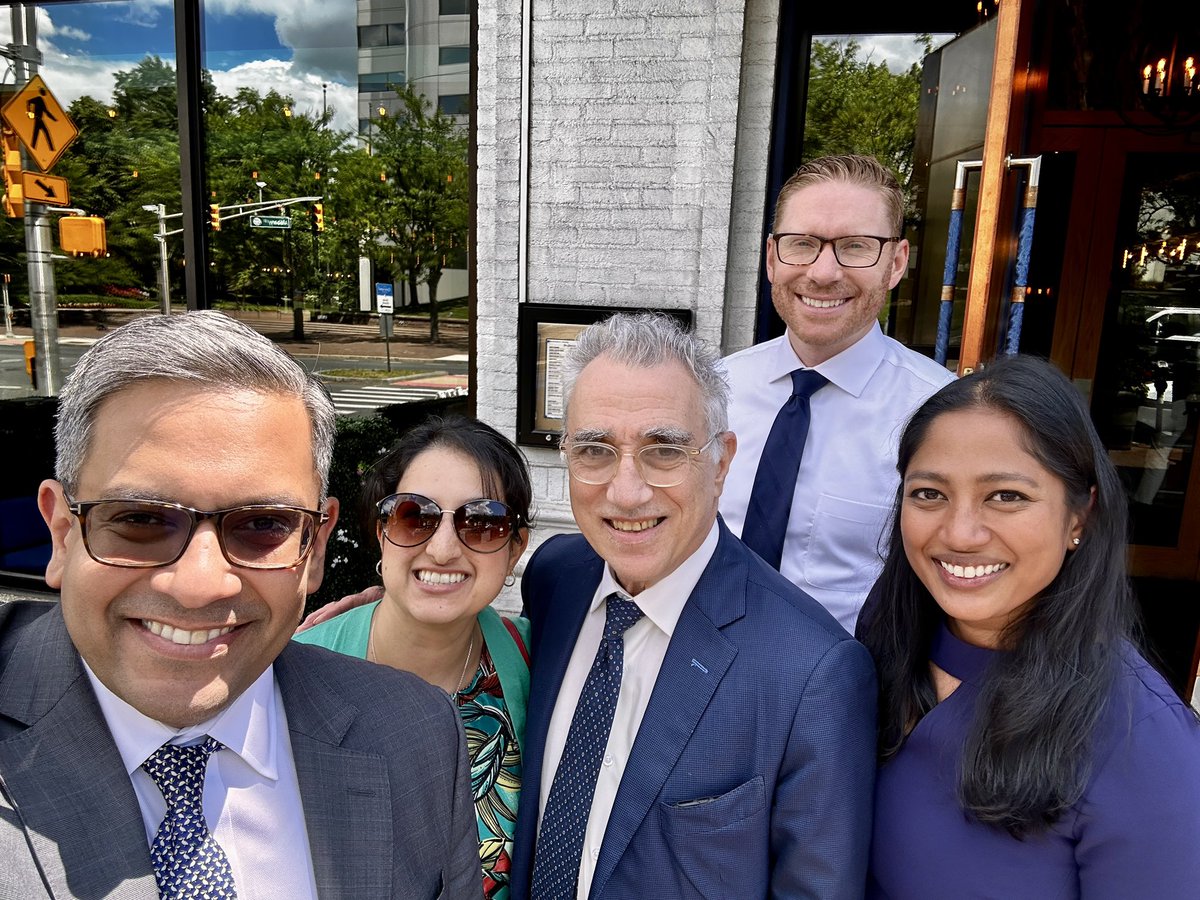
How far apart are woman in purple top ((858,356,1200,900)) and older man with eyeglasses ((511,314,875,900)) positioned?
0.43 feet

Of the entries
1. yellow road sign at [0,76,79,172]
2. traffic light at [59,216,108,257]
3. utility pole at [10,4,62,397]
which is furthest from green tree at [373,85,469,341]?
utility pole at [10,4,62,397]

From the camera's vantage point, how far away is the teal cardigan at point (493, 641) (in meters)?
1.72

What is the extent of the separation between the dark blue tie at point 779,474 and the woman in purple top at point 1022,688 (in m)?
0.71

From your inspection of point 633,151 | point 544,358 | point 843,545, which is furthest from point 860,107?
point 843,545

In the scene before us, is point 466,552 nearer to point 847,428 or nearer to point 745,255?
point 847,428

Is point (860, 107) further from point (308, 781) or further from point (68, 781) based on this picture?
point (68, 781)

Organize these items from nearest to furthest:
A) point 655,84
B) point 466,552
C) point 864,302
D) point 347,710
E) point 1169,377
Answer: point 347,710 → point 466,552 → point 864,302 → point 655,84 → point 1169,377

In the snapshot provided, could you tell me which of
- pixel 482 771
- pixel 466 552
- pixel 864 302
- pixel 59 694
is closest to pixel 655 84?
pixel 864 302

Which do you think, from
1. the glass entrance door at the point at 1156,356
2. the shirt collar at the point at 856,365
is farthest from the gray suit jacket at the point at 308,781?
the glass entrance door at the point at 1156,356

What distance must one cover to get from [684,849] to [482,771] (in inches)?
19.0

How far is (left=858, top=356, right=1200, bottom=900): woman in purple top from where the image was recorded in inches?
47.9

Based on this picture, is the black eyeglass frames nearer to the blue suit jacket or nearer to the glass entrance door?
the blue suit jacket

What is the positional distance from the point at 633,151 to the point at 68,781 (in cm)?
370

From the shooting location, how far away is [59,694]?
3.26 ft
